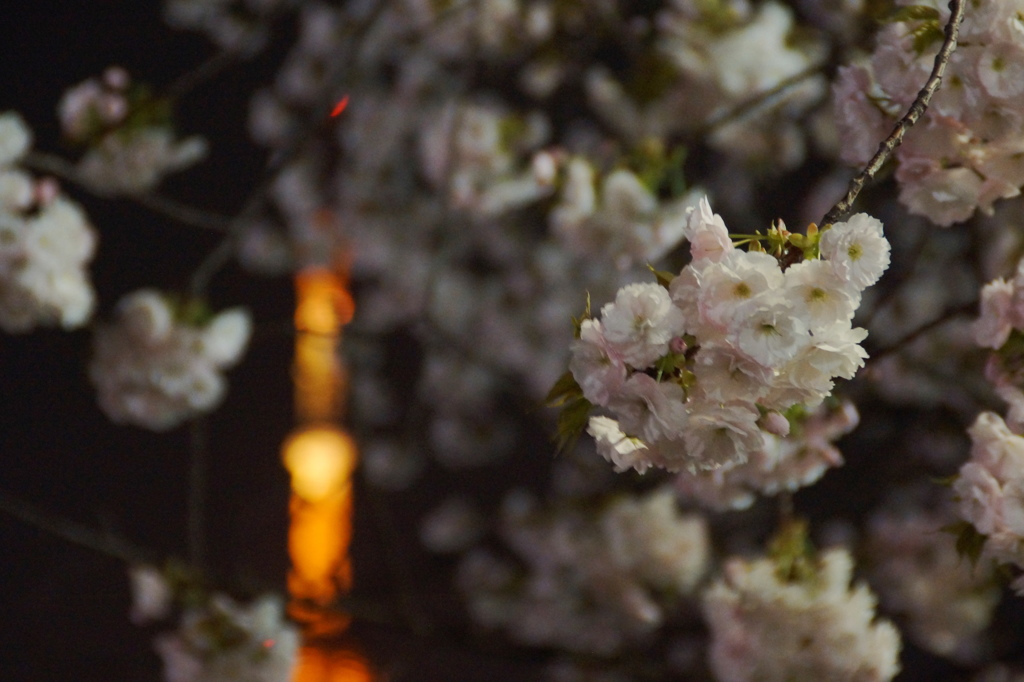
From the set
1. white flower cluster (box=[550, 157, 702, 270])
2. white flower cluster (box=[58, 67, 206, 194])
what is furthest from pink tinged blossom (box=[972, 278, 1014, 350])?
white flower cluster (box=[58, 67, 206, 194])

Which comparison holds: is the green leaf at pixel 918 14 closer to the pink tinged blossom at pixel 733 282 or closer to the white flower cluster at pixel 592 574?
the pink tinged blossom at pixel 733 282

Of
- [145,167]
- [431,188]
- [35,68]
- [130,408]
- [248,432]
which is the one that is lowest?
[130,408]

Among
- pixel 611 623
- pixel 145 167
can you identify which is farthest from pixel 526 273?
pixel 145 167

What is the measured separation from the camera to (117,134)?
1567mm

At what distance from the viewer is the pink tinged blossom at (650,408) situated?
58cm

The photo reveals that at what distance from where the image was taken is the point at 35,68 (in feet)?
8.67

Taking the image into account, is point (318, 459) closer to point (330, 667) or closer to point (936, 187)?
point (330, 667)

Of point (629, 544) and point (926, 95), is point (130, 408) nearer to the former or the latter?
point (629, 544)

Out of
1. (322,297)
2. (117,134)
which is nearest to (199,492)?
(117,134)

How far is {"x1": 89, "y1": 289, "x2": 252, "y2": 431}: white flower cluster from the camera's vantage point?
1479 millimetres

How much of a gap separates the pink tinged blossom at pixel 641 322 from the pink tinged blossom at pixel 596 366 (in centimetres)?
1

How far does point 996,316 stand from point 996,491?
0.15 meters

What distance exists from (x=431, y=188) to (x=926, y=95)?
2173 mm

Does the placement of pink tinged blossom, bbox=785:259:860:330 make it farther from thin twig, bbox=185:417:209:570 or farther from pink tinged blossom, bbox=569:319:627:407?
thin twig, bbox=185:417:209:570
